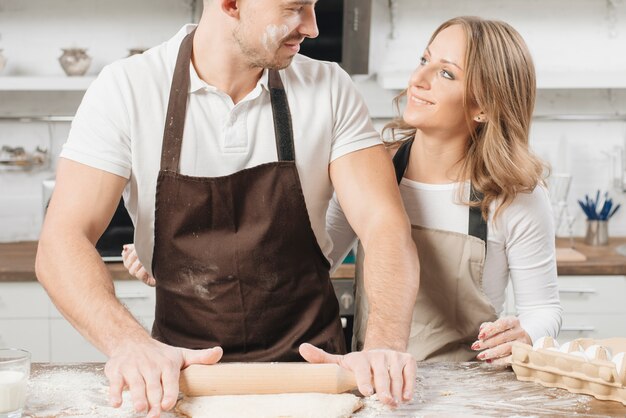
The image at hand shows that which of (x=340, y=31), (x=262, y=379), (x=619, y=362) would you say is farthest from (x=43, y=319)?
(x=619, y=362)

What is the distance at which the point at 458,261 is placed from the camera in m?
1.97

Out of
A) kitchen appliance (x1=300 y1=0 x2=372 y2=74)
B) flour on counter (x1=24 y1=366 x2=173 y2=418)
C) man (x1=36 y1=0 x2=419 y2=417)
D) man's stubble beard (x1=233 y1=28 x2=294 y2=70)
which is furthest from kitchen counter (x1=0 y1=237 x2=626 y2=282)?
flour on counter (x1=24 y1=366 x2=173 y2=418)

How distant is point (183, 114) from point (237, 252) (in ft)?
1.04

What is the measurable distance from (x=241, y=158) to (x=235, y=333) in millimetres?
388

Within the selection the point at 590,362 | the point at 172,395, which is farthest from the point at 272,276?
the point at 590,362

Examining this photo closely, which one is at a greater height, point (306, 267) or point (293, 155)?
point (293, 155)

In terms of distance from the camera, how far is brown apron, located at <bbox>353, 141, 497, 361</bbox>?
1.97 meters

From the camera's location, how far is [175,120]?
1.86 meters

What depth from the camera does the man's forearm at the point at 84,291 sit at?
154 cm

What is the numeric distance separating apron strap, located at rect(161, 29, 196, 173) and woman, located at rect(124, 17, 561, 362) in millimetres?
340

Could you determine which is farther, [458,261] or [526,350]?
[458,261]

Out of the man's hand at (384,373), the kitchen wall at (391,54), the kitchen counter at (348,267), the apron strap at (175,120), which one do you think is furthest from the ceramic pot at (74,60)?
the man's hand at (384,373)

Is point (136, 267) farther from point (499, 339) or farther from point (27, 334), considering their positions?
point (27, 334)

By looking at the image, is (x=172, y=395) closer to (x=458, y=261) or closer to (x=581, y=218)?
(x=458, y=261)
